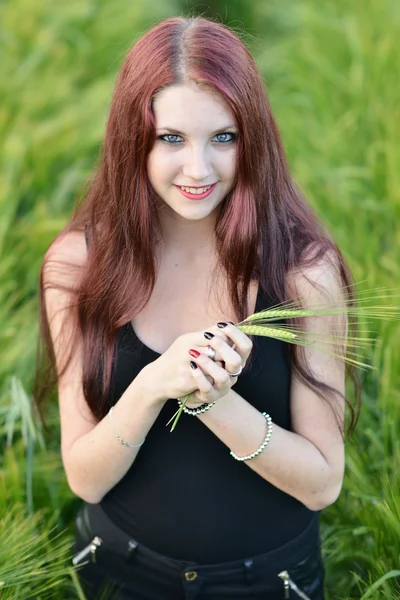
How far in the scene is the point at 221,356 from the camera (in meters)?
1.43

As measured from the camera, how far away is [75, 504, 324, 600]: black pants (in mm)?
1778

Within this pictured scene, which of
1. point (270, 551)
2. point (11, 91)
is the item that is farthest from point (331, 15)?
point (270, 551)

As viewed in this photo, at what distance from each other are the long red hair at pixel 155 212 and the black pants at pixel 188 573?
30 cm

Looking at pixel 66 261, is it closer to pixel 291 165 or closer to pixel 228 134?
pixel 228 134

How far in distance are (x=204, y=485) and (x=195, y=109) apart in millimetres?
759

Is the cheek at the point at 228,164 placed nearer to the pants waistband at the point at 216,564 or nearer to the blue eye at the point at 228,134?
the blue eye at the point at 228,134

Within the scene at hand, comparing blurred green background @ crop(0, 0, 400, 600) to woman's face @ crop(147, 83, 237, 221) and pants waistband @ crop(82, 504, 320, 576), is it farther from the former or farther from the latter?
woman's face @ crop(147, 83, 237, 221)

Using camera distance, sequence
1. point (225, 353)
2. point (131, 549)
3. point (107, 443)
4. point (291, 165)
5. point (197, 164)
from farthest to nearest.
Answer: point (291, 165)
point (131, 549)
point (107, 443)
point (197, 164)
point (225, 353)

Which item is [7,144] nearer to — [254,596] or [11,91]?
[11,91]

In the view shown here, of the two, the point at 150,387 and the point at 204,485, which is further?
the point at 204,485

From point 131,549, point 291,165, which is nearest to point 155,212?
point 131,549

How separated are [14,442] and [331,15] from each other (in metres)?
3.71

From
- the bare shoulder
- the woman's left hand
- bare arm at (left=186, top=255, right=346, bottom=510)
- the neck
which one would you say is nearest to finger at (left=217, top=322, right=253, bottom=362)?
the woman's left hand

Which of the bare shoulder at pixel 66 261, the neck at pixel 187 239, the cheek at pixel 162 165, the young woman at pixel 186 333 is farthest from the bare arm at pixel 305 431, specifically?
the bare shoulder at pixel 66 261
